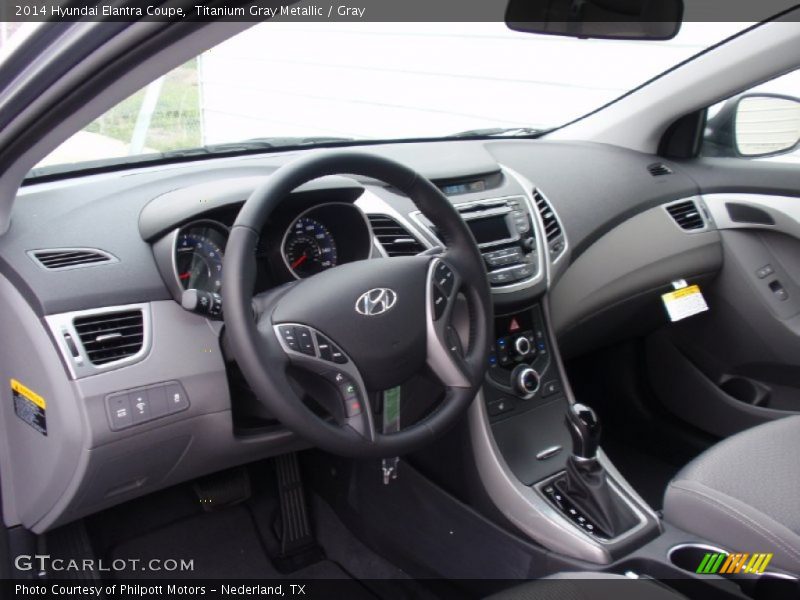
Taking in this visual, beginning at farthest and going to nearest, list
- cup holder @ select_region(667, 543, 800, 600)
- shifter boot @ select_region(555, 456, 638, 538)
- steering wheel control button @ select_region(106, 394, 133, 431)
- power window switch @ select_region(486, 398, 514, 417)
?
power window switch @ select_region(486, 398, 514, 417) < shifter boot @ select_region(555, 456, 638, 538) < steering wheel control button @ select_region(106, 394, 133, 431) < cup holder @ select_region(667, 543, 800, 600)

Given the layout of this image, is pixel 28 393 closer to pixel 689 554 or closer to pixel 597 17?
pixel 689 554

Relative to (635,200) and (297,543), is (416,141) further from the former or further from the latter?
(297,543)

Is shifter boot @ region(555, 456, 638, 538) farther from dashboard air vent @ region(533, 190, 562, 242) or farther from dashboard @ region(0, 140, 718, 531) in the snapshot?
dashboard air vent @ region(533, 190, 562, 242)

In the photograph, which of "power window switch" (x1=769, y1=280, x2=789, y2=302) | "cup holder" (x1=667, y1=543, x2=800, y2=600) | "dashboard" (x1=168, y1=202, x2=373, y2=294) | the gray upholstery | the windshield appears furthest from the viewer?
the windshield

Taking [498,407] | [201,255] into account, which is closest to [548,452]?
[498,407]

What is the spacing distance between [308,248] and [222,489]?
93 cm

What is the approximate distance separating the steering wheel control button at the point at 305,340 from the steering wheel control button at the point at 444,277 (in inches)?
13.1

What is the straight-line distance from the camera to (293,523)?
8.30ft

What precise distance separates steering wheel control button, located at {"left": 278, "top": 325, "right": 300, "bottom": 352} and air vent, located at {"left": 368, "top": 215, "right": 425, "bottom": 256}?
54 centimetres

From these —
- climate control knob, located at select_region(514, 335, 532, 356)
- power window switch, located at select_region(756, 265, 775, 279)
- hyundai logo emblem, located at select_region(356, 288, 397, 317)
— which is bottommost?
climate control knob, located at select_region(514, 335, 532, 356)

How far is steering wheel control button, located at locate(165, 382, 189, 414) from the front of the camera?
1768mm

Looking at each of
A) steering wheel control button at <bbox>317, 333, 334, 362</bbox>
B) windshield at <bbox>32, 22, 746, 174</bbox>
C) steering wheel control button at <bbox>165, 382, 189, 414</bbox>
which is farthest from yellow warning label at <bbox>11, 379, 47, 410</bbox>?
windshield at <bbox>32, 22, 746, 174</bbox>

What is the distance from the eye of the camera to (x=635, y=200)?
2770 millimetres

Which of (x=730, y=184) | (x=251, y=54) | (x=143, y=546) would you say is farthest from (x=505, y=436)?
(x=251, y=54)
